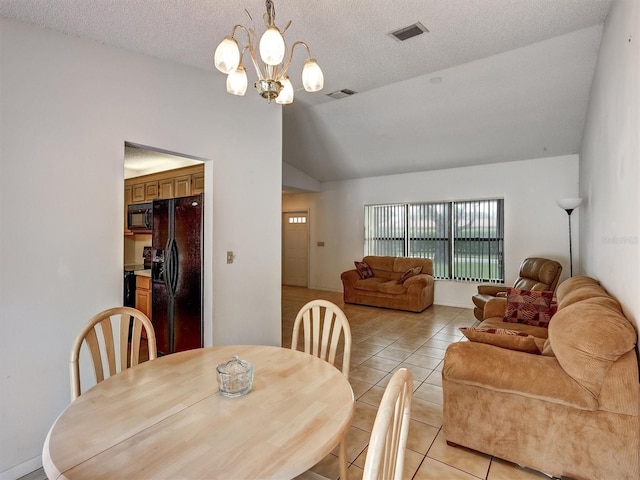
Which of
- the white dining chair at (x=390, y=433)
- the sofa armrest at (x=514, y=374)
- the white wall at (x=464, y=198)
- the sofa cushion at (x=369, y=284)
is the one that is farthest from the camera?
the sofa cushion at (x=369, y=284)

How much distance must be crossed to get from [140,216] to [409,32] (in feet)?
12.5

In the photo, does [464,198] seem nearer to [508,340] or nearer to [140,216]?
[508,340]

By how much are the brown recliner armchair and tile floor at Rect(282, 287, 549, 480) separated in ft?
1.67

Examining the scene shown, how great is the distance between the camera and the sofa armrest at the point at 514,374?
1703 millimetres

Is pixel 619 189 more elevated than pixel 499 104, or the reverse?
pixel 499 104

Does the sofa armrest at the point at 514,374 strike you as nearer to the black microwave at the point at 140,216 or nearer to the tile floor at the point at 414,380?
the tile floor at the point at 414,380

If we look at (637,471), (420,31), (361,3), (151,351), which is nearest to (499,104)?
(420,31)

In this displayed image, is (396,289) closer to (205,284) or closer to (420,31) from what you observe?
(205,284)

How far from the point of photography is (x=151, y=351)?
1.76 metres

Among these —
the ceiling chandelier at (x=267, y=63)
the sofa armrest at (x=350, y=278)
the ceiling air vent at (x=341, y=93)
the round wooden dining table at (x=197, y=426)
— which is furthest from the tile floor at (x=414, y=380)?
the ceiling air vent at (x=341, y=93)

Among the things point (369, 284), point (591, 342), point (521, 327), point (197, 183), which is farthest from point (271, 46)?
point (369, 284)

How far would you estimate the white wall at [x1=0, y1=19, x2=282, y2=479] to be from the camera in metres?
1.94

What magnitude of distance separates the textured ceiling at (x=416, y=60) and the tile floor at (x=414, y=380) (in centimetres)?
278

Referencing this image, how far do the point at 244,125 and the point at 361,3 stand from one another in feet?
5.25
